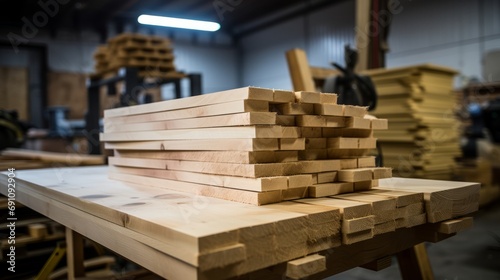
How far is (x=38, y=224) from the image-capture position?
113 inches

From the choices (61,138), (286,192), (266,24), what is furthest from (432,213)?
(266,24)

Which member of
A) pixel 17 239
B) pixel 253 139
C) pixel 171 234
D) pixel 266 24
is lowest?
pixel 17 239

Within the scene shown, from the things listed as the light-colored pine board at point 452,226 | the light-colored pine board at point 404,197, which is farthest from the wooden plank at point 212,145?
the light-colored pine board at point 452,226

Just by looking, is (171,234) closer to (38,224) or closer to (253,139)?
(253,139)

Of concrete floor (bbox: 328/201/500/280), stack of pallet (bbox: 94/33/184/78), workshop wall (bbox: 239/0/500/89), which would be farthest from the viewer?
workshop wall (bbox: 239/0/500/89)

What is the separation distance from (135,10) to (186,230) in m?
13.0

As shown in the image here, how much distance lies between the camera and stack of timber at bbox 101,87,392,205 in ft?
4.59

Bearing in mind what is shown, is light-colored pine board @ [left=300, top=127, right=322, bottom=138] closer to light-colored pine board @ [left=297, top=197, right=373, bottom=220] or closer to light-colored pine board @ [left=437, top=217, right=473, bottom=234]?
light-colored pine board @ [left=297, top=197, right=373, bottom=220]

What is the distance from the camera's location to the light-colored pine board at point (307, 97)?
1.50m

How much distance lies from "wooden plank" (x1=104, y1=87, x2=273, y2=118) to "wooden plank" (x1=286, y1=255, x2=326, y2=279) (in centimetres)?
53

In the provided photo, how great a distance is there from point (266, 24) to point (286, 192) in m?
14.3

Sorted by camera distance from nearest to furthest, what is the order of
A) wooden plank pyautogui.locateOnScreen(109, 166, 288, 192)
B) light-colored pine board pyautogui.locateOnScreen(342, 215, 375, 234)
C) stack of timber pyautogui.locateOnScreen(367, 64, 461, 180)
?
light-colored pine board pyautogui.locateOnScreen(342, 215, 375, 234) < wooden plank pyautogui.locateOnScreen(109, 166, 288, 192) < stack of timber pyautogui.locateOnScreen(367, 64, 461, 180)

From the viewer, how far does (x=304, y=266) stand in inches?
45.2

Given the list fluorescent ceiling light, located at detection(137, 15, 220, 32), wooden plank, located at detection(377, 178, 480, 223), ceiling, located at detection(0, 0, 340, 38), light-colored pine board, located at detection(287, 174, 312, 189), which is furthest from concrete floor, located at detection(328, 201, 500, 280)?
ceiling, located at detection(0, 0, 340, 38)
